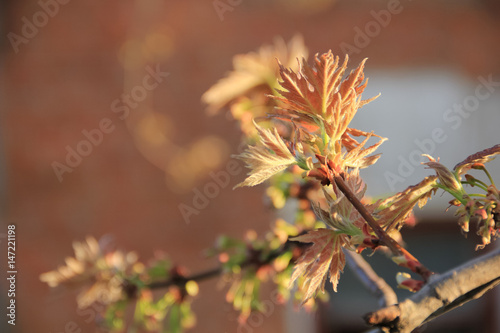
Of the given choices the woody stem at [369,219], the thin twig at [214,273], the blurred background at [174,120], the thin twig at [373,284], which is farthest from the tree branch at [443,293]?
the blurred background at [174,120]

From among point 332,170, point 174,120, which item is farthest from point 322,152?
→ point 174,120

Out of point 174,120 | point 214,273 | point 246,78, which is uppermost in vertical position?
point 174,120

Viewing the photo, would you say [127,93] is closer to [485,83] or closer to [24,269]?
[24,269]

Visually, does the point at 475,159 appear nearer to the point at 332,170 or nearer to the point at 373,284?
the point at 332,170

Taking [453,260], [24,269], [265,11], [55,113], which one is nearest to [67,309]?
[24,269]

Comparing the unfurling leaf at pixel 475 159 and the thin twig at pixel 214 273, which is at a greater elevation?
the thin twig at pixel 214 273

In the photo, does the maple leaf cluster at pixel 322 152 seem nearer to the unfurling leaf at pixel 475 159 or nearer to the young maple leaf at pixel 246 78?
the unfurling leaf at pixel 475 159

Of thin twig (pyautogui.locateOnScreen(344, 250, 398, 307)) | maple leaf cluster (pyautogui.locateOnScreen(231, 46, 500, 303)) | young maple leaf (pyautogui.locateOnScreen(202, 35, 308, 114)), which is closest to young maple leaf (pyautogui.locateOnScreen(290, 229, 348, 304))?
maple leaf cluster (pyautogui.locateOnScreen(231, 46, 500, 303))
